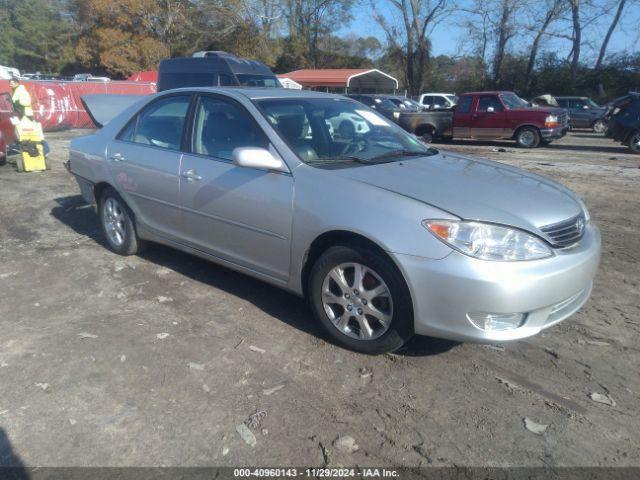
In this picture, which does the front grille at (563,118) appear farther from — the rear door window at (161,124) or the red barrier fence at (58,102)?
the red barrier fence at (58,102)

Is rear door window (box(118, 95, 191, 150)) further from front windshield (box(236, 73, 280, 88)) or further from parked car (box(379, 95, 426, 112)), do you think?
parked car (box(379, 95, 426, 112))

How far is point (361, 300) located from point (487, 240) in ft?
2.75

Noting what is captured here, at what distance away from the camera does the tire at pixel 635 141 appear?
1415 centimetres

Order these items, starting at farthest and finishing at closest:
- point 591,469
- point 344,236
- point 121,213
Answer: point 121,213 < point 344,236 < point 591,469

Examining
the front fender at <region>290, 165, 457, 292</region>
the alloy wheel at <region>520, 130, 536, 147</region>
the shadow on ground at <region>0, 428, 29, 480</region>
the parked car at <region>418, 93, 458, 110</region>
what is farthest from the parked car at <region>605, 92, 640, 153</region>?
the shadow on ground at <region>0, 428, 29, 480</region>

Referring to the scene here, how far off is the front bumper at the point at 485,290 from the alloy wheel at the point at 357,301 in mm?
228

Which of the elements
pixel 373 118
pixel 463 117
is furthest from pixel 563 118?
pixel 373 118

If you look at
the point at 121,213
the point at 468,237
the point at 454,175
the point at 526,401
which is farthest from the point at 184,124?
the point at 526,401

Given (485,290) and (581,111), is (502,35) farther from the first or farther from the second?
(485,290)

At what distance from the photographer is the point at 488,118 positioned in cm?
1625

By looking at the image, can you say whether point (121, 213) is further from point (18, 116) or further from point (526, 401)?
point (18, 116)

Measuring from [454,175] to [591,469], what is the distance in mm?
1886

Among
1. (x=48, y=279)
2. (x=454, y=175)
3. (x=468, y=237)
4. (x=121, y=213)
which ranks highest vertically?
(x=454, y=175)

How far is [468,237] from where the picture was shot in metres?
2.78
